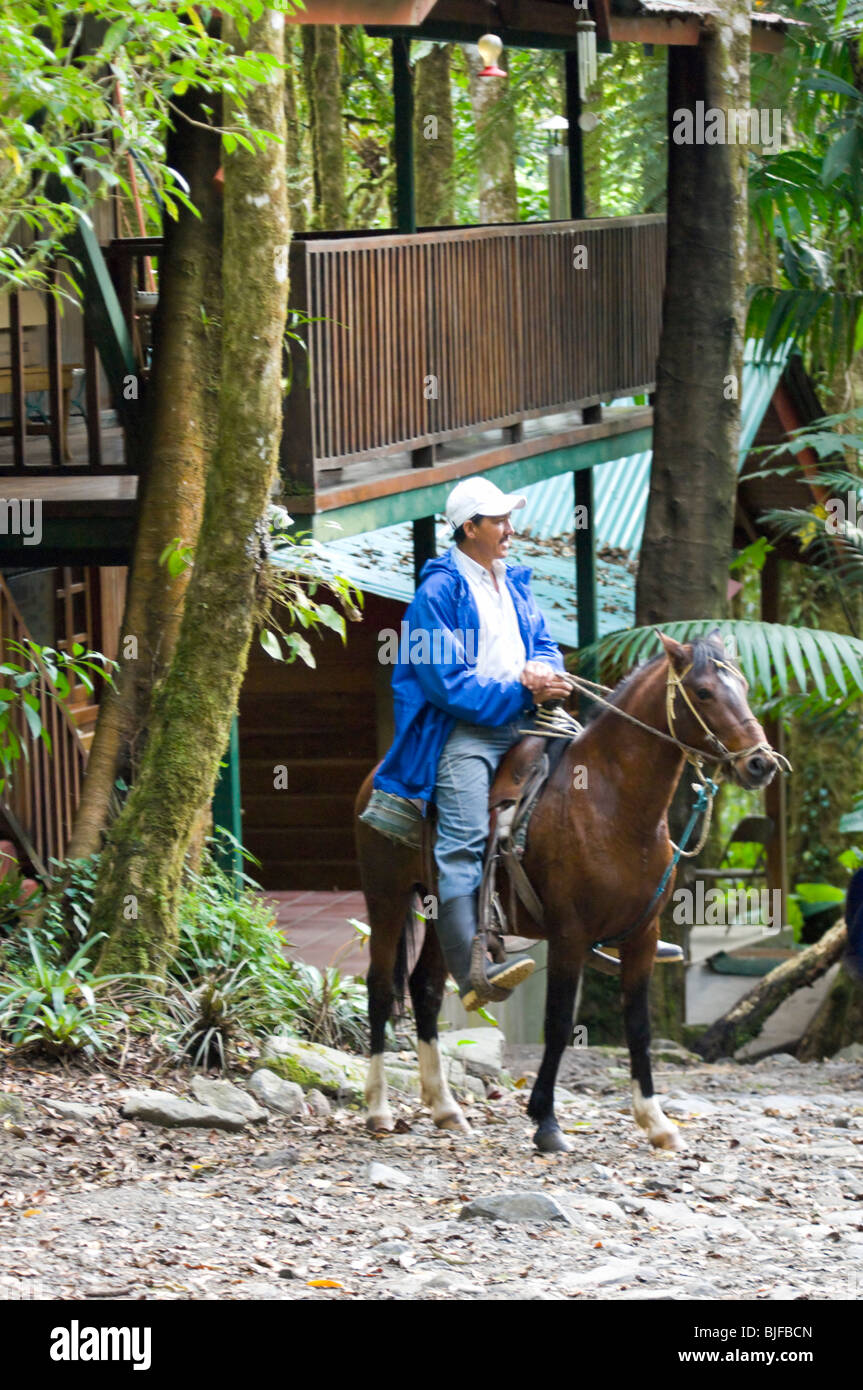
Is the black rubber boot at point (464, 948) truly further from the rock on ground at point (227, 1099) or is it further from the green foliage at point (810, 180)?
the green foliage at point (810, 180)

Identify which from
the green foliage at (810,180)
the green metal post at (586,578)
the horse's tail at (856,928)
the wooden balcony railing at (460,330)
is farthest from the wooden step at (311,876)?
the horse's tail at (856,928)

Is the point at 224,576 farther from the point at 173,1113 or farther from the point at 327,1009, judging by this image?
the point at 173,1113

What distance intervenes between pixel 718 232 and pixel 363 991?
249 inches

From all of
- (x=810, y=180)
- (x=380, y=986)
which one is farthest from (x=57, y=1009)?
(x=810, y=180)

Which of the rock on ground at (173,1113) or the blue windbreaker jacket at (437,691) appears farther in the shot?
the rock on ground at (173,1113)

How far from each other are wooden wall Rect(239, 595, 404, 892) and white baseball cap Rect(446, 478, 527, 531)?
7663mm

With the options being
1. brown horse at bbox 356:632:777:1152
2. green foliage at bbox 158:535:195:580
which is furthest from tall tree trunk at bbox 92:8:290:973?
brown horse at bbox 356:632:777:1152

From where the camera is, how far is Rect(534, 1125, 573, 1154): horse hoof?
7.19 meters

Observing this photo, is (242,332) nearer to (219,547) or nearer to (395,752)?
(219,547)

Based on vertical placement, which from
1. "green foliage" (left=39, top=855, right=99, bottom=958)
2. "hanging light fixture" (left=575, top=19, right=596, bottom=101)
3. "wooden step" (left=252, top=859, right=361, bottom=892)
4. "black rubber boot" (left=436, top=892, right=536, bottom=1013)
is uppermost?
"hanging light fixture" (left=575, top=19, right=596, bottom=101)

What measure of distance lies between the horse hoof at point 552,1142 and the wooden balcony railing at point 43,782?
12.9ft

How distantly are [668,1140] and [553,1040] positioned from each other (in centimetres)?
68

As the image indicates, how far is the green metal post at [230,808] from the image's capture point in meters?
10.1

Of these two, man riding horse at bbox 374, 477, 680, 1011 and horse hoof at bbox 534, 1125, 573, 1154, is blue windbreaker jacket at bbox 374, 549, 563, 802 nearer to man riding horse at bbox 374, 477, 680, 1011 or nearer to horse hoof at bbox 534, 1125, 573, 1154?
man riding horse at bbox 374, 477, 680, 1011
